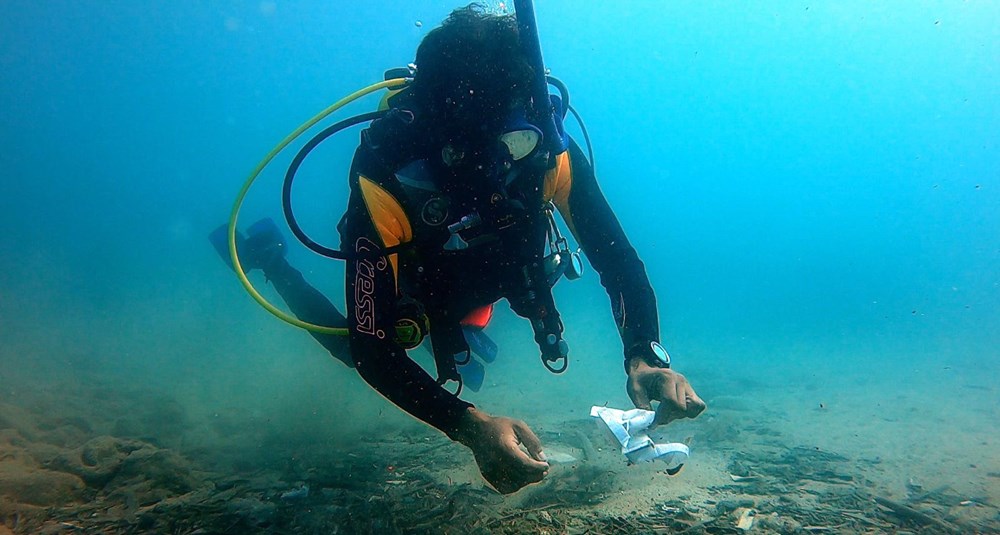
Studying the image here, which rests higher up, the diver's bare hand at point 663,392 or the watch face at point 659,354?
the watch face at point 659,354

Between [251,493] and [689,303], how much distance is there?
5390 cm

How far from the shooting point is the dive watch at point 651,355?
2590mm

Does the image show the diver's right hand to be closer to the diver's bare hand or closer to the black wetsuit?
the black wetsuit

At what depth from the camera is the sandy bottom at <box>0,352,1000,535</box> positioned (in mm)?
3482

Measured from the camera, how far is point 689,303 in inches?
2056

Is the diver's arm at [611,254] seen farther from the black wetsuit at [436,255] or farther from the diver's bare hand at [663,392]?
the diver's bare hand at [663,392]

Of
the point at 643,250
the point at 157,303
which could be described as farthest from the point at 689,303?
the point at 157,303

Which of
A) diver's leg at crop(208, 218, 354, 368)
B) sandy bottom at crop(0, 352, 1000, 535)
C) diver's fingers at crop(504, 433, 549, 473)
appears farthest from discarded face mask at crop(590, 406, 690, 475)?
diver's leg at crop(208, 218, 354, 368)

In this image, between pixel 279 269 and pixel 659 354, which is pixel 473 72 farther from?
pixel 279 269

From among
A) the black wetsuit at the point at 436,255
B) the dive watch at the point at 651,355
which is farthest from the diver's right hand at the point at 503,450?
the dive watch at the point at 651,355

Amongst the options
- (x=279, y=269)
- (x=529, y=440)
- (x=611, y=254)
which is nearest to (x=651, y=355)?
(x=611, y=254)

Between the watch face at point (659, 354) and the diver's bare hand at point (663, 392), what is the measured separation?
8cm

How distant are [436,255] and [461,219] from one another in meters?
0.36

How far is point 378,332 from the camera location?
2.37 metres
